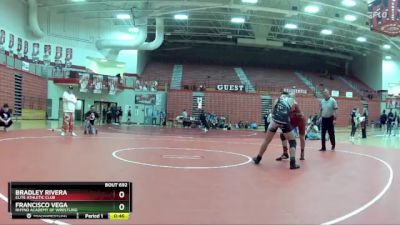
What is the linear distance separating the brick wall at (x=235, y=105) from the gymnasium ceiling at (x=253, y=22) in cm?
671

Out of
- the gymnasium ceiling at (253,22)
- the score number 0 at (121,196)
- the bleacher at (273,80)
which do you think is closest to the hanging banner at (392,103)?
the gymnasium ceiling at (253,22)

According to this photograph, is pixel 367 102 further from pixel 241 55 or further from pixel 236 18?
pixel 236 18

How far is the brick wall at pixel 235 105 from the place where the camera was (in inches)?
1405

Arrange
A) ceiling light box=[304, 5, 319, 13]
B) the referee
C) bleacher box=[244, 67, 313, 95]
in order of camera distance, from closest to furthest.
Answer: the referee
ceiling light box=[304, 5, 319, 13]
bleacher box=[244, 67, 313, 95]

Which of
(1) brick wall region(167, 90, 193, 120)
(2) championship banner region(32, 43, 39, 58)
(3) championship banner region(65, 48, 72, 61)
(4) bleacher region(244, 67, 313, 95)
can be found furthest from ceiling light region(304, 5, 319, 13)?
(2) championship banner region(32, 43, 39, 58)

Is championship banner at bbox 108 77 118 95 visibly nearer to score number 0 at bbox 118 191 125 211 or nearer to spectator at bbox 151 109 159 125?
spectator at bbox 151 109 159 125

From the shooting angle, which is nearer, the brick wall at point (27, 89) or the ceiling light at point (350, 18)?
the brick wall at point (27, 89)

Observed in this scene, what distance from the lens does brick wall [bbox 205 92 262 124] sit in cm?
3569

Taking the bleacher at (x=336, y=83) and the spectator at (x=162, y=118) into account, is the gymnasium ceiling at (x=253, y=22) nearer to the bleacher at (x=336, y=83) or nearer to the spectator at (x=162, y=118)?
the bleacher at (x=336, y=83)

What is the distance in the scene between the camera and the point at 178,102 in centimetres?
3553

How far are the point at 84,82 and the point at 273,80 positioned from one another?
2100 cm

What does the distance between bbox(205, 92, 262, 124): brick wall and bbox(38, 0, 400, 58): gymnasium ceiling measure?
671 centimetres

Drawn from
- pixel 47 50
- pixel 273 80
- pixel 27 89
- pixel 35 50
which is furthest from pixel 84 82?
pixel 273 80

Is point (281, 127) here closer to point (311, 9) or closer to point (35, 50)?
point (311, 9)
